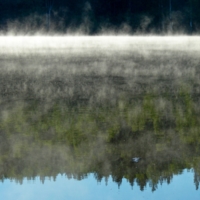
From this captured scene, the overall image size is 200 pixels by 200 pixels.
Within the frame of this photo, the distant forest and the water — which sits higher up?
the distant forest

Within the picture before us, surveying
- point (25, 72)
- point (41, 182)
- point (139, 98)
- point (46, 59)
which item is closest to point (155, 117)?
point (139, 98)

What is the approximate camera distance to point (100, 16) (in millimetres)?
31750

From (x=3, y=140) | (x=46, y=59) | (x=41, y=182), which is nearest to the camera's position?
(x=41, y=182)

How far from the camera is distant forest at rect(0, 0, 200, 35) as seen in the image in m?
31.0

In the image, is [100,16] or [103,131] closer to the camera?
[103,131]

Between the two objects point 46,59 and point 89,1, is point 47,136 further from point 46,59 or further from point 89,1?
point 89,1

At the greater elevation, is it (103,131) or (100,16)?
(100,16)

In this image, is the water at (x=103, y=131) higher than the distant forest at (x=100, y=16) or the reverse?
the reverse

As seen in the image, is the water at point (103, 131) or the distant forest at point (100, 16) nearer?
the water at point (103, 131)

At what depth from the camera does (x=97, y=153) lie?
4.19 meters

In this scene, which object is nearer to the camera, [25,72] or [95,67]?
[25,72]

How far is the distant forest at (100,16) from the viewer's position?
31.0 metres

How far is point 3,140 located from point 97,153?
96 cm

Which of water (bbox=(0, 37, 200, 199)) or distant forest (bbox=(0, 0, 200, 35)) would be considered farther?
distant forest (bbox=(0, 0, 200, 35))
